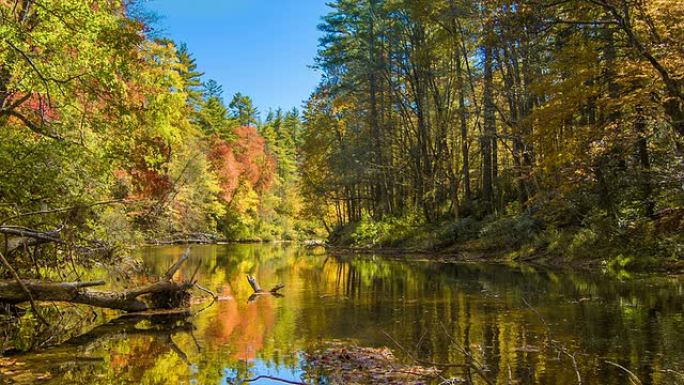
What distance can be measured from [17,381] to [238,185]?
46.4 metres

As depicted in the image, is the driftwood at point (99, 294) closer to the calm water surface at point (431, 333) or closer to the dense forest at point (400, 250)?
the dense forest at point (400, 250)

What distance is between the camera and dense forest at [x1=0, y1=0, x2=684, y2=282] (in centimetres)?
959

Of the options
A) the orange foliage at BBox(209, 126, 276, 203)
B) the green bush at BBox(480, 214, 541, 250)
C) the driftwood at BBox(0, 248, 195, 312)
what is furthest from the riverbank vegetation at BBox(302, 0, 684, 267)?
the driftwood at BBox(0, 248, 195, 312)

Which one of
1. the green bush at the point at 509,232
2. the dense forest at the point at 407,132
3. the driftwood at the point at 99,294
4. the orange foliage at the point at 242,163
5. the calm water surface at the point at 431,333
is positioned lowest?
the calm water surface at the point at 431,333

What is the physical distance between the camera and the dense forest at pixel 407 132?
9594 millimetres

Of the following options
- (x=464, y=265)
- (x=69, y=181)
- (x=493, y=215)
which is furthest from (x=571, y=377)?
(x=493, y=215)

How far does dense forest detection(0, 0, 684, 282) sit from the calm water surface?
7.75ft

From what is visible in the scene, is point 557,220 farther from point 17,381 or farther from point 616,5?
point 17,381

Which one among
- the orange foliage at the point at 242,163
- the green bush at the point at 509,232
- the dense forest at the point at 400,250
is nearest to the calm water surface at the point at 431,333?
the dense forest at the point at 400,250

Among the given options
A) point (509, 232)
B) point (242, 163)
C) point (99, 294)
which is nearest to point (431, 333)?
point (99, 294)

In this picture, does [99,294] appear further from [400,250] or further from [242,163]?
[242,163]

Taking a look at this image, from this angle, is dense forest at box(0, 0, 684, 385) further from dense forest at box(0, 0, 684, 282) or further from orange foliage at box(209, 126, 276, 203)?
orange foliage at box(209, 126, 276, 203)

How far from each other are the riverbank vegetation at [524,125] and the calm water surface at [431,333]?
3536mm

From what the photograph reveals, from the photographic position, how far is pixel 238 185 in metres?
52.0
